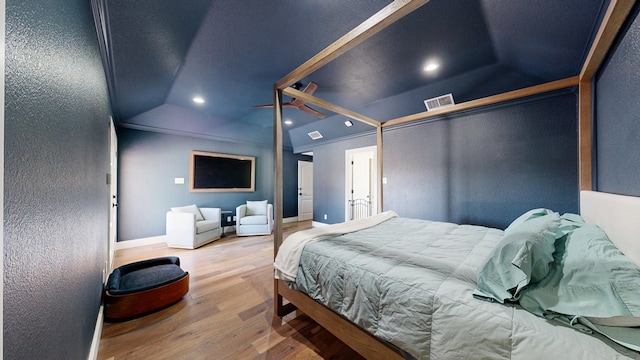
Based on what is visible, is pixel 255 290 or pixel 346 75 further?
pixel 346 75

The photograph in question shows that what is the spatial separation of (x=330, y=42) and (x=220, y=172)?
4.09 m

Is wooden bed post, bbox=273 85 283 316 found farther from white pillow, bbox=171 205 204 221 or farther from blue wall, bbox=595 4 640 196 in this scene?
white pillow, bbox=171 205 204 221

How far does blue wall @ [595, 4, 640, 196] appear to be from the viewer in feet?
4.33

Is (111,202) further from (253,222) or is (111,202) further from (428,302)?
(428,302)

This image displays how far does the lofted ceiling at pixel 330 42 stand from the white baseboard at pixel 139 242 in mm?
2296

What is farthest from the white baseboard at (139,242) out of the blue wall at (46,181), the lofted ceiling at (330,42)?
the blue wall at (46,181)

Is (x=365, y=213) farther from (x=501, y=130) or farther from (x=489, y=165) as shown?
(x=501, y=130)

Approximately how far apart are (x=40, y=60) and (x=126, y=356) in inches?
75.3

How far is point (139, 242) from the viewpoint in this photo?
13.6 feet

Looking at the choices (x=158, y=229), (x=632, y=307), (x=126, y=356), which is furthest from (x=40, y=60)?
(x=158, y=229)

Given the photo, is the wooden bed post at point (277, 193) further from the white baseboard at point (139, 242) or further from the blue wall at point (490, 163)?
the white baseboard at point (139, 242)

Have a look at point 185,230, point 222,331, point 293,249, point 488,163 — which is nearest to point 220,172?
point 185,230

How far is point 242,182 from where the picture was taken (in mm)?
5621

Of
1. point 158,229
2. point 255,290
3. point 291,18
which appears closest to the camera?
point 291,18
